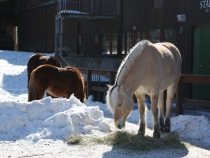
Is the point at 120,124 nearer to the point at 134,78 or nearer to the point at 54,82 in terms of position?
the point at 134,78

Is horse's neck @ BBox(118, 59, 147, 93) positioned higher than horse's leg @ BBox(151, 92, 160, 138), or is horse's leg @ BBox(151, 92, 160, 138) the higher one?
horse's neck @ BBox(118, 59, 147, 93)

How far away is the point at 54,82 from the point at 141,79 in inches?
116

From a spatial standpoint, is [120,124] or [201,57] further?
[201,57]

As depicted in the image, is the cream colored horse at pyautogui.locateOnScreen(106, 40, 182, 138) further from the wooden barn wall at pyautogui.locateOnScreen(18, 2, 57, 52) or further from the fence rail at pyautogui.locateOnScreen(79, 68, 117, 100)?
the wooden barn wall at pyautogui.locateOnScreen(18, 2, 57, 52)

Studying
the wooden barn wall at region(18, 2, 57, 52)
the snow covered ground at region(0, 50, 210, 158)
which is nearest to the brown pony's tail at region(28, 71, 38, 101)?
the snow covered ground at region(0, 50, 210, 158)

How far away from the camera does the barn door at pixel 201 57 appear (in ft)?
43.0

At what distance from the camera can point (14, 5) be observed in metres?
39.3

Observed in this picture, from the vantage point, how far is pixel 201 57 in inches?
528

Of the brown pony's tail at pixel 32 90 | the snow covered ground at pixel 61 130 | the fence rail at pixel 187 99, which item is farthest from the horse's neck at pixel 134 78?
the fence rail at pixel 187 99

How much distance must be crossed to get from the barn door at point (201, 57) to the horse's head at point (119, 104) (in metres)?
7.35

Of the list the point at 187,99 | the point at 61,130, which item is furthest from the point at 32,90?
the point at 187,99

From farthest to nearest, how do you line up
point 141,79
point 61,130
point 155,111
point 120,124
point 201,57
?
1. point 201,57
2. point 155,111
3. point 61,130
4. point 141,79
5. point 120,124

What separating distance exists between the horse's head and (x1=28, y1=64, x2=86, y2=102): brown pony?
9.36 ft

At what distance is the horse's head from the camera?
6.33m
